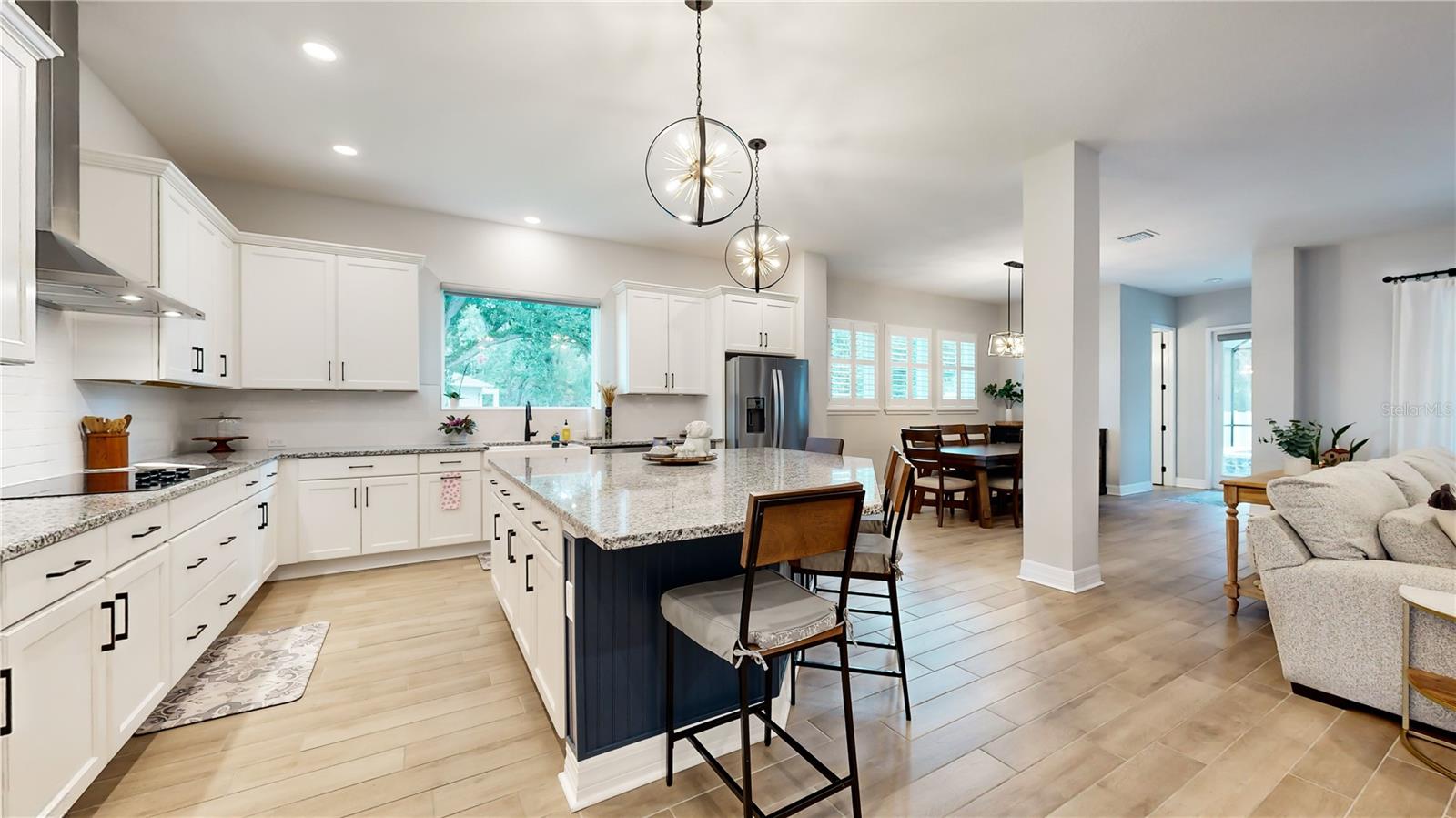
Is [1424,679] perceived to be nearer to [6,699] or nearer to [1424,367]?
[6,699]

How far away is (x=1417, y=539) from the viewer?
2148 mm

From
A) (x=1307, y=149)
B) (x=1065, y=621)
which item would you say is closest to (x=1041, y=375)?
(x=1065, y=621)

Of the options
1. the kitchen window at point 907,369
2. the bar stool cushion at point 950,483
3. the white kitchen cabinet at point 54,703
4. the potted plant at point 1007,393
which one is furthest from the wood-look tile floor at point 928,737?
the potted plant at point 1007,393

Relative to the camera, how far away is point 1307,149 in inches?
139

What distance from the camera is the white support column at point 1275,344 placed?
5570 millimetres

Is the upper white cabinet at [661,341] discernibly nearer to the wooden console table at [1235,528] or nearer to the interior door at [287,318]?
the interior door at [287,318]

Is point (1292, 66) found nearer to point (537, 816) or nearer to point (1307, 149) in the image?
A: point (1307, 149)

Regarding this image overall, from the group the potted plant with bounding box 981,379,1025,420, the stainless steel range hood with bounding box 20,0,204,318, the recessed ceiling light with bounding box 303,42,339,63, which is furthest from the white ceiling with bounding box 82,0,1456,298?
the potted plant with bounding box 981,379,1025,420

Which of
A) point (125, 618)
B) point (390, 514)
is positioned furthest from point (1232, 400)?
point (125, 618)

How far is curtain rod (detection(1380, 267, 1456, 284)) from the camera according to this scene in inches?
191

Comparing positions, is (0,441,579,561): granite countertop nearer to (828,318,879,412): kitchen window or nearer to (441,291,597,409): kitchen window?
(441,291,597,409): kitchen window

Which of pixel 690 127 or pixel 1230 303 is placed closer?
pixel 690 127

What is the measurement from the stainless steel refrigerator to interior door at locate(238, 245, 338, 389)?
10.4ft

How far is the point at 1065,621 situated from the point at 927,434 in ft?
9.07
